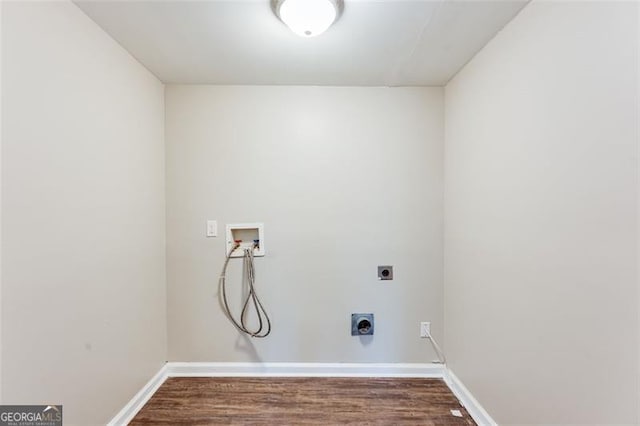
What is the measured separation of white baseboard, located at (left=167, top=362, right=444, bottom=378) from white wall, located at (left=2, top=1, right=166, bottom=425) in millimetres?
306

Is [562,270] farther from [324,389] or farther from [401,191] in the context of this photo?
[324,389]

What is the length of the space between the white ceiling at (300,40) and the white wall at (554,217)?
8.8 inches

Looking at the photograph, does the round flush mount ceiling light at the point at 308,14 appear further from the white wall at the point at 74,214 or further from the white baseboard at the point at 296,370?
the white baseboard at the point at 296,370

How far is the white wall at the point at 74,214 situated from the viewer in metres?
1.02

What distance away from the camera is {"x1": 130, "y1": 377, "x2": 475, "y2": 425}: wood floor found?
163cm

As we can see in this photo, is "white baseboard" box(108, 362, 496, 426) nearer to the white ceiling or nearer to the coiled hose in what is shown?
the coiled hose

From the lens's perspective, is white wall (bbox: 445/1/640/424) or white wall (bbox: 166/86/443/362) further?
white wall (bbox: 166/86/443/362)

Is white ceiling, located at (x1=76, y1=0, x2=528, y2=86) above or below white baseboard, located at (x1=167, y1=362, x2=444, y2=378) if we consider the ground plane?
above

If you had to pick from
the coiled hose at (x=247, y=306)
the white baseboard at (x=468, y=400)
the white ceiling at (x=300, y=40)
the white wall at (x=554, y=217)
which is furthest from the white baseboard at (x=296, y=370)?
the white ceiling at (x=300, y=40)

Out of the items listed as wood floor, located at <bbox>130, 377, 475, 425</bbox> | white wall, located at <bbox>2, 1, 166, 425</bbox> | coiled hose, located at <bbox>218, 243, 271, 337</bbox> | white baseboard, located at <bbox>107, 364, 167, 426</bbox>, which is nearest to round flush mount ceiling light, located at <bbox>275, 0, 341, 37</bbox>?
white wall, located at <bbox>2, 1, 166, 425</bbox>

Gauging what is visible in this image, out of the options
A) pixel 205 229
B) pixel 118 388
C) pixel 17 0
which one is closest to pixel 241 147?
pixel 205 229

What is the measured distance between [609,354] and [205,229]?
2.23 metres

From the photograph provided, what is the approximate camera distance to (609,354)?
0.89 metres

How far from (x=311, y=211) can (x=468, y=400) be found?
165 centimetres
